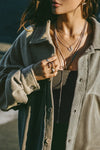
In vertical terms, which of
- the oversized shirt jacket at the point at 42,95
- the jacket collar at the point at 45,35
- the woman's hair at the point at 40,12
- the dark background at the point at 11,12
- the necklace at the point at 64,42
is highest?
the woman's hair at the point at 40,12

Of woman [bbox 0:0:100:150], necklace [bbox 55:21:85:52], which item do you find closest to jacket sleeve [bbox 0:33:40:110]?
woman [bbox 0:0:100:150]

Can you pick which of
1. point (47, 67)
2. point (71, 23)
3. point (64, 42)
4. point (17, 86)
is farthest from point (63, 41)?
point (17, 86)

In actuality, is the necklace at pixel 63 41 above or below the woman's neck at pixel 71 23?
below

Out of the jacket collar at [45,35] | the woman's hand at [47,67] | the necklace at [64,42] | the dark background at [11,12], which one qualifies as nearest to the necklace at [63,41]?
the necklace at [64,42]

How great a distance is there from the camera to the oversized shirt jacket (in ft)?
7.31

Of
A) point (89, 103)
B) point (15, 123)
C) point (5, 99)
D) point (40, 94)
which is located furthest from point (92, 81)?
point (15, 123)

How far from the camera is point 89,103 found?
2.28 meters

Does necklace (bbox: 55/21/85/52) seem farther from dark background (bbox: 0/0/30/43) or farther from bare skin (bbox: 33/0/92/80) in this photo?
dark background (bbox: 0/0/30/43)

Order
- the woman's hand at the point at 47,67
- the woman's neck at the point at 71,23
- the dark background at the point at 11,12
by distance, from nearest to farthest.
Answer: the woman's hand at the point at 47,67 < the woman's neck at the point at 71,23 < the dark background at the point at 11,12

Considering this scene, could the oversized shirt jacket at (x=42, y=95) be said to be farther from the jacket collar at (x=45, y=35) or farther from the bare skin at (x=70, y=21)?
the bare skin at (x=70, y=21)

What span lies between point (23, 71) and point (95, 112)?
556 mm

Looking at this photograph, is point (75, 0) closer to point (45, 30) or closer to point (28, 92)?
point (45, 30)

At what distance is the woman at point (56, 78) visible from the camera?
2229 mm

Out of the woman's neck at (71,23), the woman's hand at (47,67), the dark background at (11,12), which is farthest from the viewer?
the dark background at (11,12)
